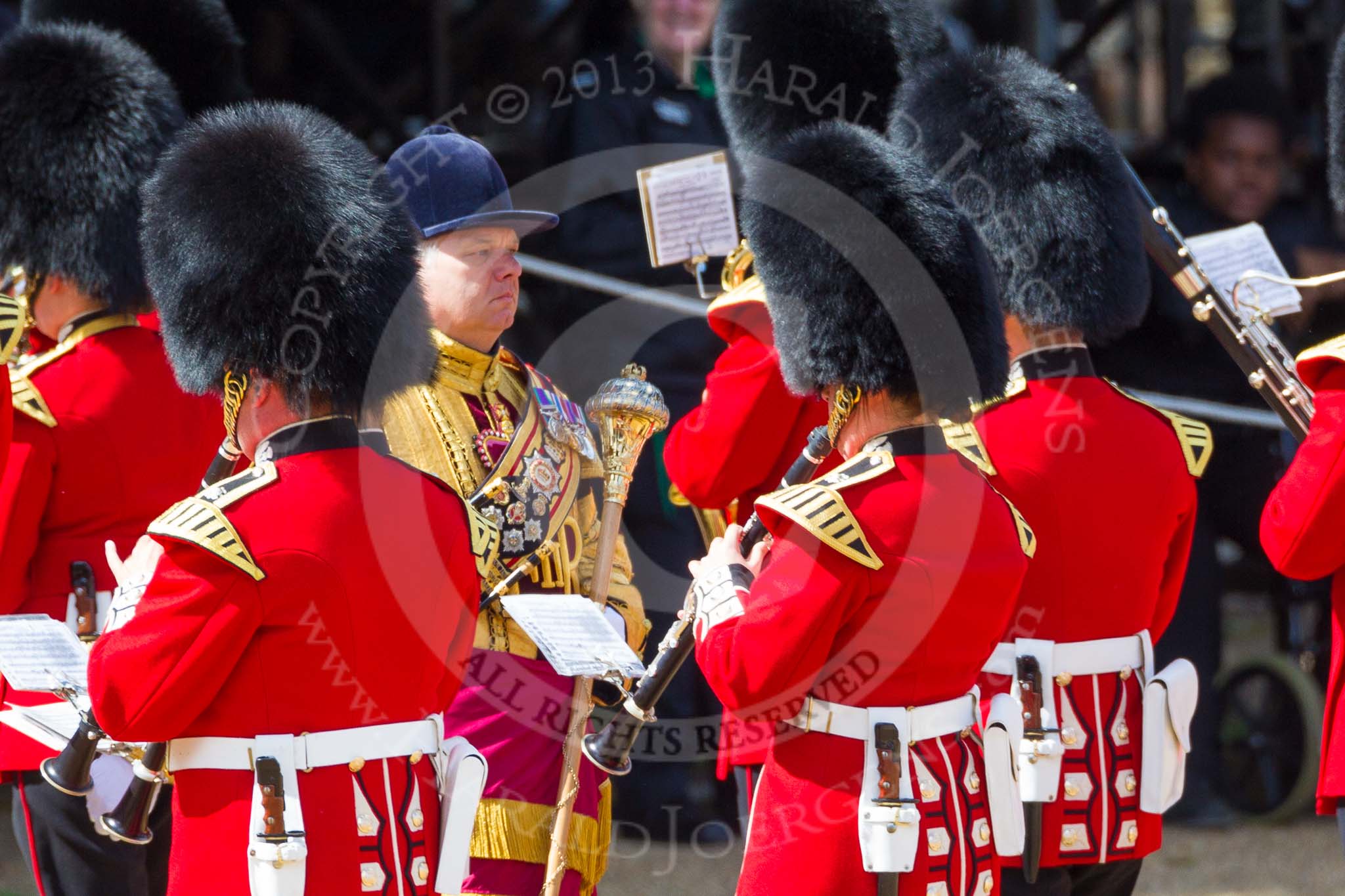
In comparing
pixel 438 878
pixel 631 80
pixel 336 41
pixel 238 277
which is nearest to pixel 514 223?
pixel 238 277

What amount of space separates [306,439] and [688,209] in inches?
66.5

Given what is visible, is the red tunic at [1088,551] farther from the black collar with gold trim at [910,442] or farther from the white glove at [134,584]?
the white glove at [134,584]

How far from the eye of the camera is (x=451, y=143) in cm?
325

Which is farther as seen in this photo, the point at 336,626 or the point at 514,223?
the point at 514,223

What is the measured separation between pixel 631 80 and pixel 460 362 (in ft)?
6.49

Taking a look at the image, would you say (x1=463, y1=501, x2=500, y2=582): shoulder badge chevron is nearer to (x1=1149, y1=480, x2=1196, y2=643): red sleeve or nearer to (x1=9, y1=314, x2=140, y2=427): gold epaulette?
(x1=9, y1=314, x2=140, y2=427): gold epaulette

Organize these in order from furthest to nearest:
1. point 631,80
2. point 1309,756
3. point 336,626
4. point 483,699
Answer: point 1309,756 → point 631,80 → point 483,699 → point 336,626

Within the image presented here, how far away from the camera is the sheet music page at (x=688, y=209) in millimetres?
4012

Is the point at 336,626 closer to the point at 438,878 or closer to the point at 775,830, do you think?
the point at 438,878

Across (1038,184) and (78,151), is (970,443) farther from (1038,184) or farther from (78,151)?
(78,151)

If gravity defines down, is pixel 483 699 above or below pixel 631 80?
below

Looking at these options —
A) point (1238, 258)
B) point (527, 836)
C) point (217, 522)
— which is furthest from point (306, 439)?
point (1238, 258)

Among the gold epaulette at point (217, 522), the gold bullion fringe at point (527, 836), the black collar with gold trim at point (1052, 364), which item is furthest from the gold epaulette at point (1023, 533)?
the gold epaulette at point (217, 522)

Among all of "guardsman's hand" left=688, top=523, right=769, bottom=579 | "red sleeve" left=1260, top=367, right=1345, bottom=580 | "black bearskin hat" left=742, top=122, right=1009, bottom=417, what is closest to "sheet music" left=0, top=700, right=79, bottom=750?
"guardsman's hand" left=688, top=523, right=769, bottom=579
